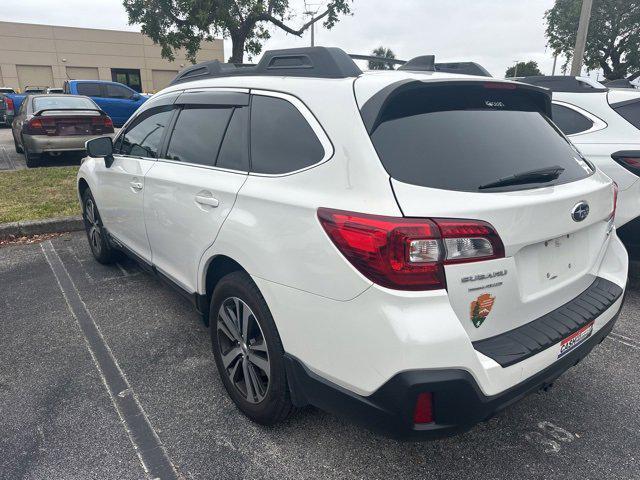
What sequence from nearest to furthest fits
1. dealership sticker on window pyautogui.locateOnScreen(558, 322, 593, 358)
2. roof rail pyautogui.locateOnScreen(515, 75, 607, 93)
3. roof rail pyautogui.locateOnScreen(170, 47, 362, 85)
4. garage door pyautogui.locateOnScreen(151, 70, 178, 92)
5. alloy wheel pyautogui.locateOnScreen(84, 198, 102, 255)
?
dealership sticker on window pyautogui.locateOnScreen(558, 322, 593, 358) < roof rail pyautogui.locateOnScreen(170, 47, 362, 85) < roof rail pyautogui.locateOnScreen(515, 75, 607, 93) < alloy wheel pyautogui.locateOnScreen(84, 198, 102, 255) < garage door pyautogui.locateOnScreen(151, 70, 178, 92)

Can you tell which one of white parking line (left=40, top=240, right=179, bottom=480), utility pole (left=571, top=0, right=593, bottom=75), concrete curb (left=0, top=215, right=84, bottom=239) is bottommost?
white parking line (left=40, top=240, right=179, bottom=480)

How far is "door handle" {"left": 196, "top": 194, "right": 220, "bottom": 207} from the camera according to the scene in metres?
2.51

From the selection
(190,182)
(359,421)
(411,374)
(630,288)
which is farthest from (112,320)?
(630,288)

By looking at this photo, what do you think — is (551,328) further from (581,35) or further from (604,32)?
(604,32)

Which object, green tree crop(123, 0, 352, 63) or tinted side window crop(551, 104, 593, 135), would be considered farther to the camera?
green tree crop(123, 0, 352, 63)

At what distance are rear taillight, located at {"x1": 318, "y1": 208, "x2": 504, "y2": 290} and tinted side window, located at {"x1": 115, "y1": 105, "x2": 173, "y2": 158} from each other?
7.40 ft

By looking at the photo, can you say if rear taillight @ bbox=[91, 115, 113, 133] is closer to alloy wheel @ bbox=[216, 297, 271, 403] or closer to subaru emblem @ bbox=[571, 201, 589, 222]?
alloy wheel @ bbox=[216, 297, 271, 403]

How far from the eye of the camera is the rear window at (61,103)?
10266 millimetres

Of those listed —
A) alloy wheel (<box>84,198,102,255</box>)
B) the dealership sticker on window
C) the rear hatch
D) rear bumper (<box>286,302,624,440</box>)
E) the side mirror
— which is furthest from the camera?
alloy wheel (<box>84,198,102,255</box>)

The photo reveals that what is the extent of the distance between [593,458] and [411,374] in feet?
4.31

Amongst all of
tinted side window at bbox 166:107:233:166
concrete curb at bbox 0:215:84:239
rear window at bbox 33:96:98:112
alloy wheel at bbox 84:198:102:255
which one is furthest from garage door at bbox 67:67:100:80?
tinted side window at bbox 166:107:233:166

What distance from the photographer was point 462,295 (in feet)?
5.65

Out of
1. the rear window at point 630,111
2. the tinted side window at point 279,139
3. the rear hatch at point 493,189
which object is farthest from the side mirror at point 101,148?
the rear window at point 630,111

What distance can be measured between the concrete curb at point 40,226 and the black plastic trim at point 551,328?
19.5 ft
